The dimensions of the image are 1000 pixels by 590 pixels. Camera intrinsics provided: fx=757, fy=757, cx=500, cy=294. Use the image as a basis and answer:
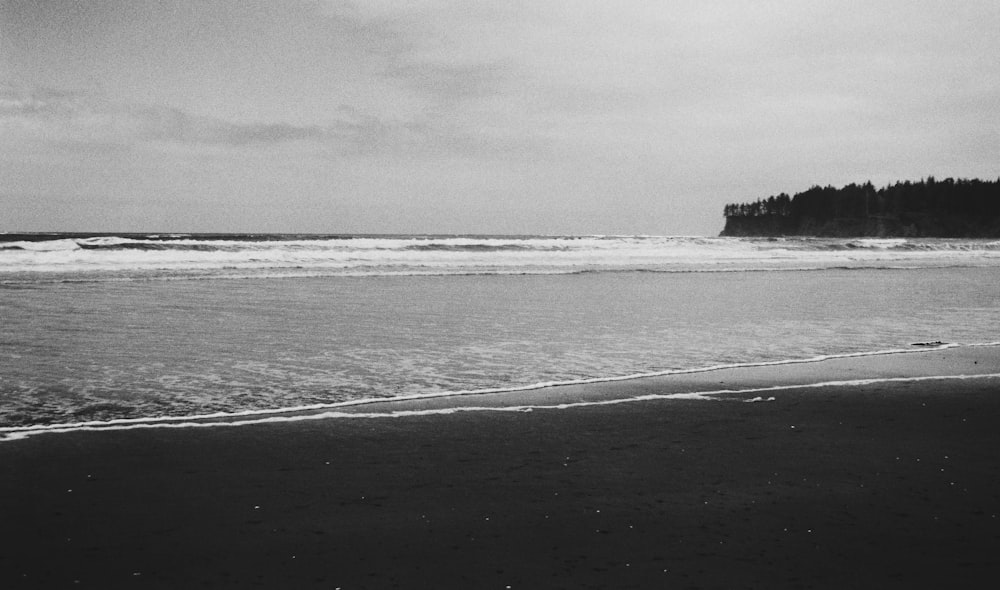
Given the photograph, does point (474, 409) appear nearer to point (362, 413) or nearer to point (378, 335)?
point (362, 413)

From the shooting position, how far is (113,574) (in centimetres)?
236

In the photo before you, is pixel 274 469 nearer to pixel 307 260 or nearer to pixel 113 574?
pixel 113 574

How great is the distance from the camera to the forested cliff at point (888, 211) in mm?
91875

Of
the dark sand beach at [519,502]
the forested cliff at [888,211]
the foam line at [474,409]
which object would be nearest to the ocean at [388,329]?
the foam line at [474,409]

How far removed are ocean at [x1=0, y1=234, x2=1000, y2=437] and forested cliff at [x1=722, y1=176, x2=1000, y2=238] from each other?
81.8m

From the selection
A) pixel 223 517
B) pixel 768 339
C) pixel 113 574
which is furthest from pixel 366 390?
pixel 768 339

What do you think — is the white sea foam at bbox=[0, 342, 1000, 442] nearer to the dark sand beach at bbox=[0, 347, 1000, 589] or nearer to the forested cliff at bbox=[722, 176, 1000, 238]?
the dark sand beach at bbox=[0, 347, 1000, 589]

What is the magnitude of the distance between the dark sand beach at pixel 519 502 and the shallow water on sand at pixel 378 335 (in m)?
1.14

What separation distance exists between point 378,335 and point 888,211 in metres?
103

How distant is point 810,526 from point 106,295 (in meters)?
12.5

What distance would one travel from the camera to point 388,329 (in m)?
8.65

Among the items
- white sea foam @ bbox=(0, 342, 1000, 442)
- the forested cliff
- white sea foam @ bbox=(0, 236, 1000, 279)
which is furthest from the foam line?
Answer: the forested cliff

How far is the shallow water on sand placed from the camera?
17.5 feet

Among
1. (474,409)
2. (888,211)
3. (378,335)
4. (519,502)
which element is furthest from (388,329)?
(888,211)
